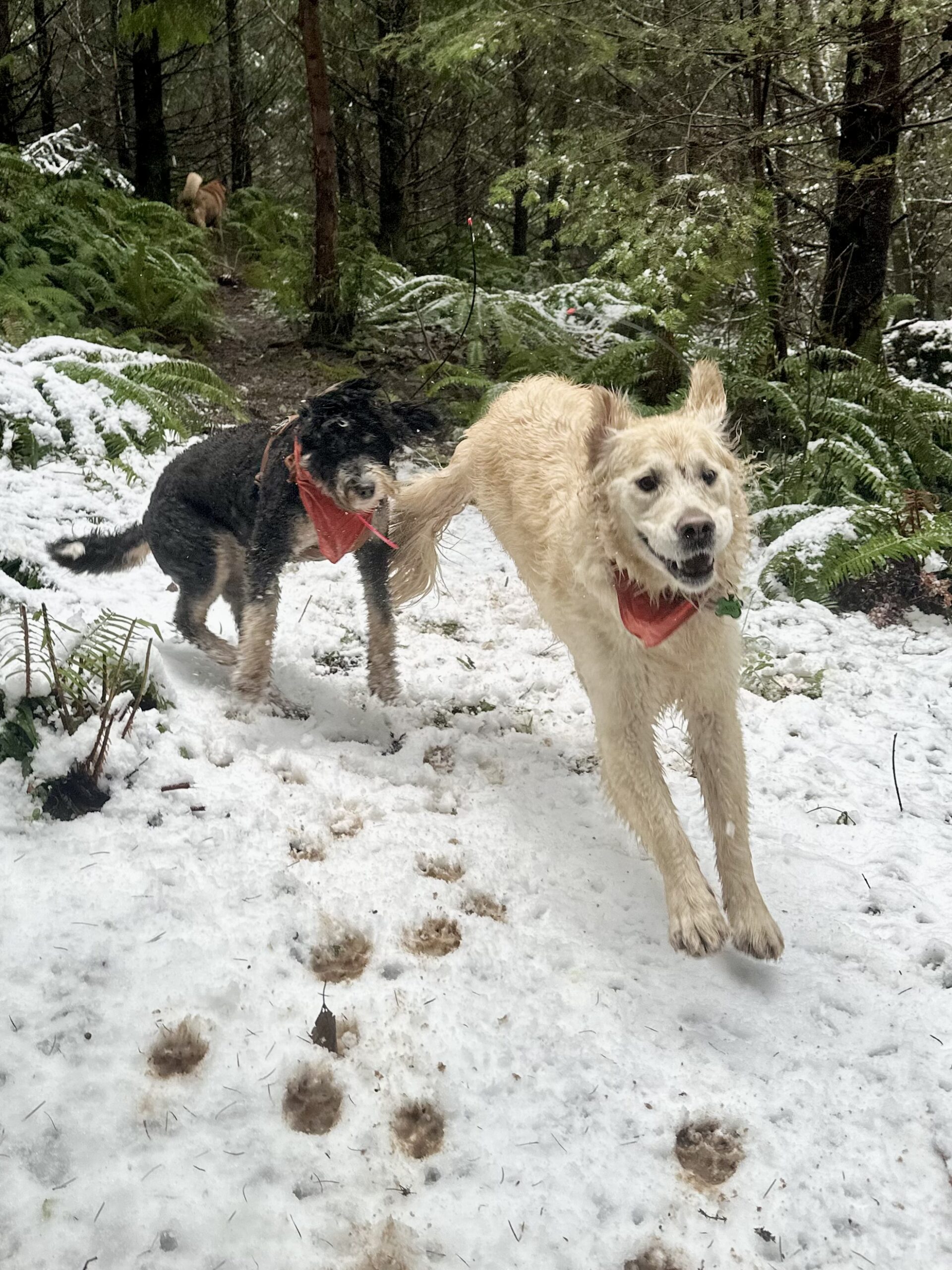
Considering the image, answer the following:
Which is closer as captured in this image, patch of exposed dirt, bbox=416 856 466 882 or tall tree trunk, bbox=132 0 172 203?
patch of exposed dirt, bbox=416 856 466 882

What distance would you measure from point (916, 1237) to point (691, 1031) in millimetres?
698

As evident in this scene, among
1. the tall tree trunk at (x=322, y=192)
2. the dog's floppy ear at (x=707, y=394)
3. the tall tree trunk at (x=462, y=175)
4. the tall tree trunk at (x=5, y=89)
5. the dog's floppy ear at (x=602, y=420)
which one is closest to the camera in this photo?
the dog's floppy ear at (x=602, y=420)

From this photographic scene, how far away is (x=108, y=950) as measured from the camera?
7.92 ft

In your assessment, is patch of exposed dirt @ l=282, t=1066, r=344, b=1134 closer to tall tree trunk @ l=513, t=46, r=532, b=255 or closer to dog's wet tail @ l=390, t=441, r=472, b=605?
dog's wet tail @ l=390, t=441, r=472, b=605

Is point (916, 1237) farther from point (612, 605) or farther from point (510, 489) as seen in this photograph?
point (510, 489)

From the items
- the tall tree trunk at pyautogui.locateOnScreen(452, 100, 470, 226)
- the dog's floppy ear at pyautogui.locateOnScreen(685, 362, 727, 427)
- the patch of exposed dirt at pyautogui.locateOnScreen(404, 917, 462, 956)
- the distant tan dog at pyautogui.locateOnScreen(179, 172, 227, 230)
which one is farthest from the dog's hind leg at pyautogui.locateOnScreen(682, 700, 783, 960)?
the distant tan dog at pyautogui.locateOnScreen(179, 172, 227, 230)

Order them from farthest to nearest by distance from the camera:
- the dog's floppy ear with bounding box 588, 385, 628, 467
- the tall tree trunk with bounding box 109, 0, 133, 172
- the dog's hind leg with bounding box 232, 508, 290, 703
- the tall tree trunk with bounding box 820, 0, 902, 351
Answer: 1. the tall tree trunk with bounding box 109, 0, 133, 172
2. the tall tree trunk with bounding box 820, 0, 902, 351
3. the dog's hind leg with bounding box 232, 508, 290, 703
4. the dog's floppy ear with bounding box 588, 385, 628, 467

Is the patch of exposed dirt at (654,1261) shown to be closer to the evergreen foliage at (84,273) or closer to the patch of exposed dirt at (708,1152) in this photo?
the patch of exposed dirt at (708,1152)

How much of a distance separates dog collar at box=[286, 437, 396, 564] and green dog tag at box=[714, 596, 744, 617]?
1.62 m

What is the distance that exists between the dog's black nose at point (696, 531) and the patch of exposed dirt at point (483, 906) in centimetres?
139

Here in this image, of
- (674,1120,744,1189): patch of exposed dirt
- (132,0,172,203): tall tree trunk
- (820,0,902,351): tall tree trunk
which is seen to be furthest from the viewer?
(132,0,172,203): tall tree trunk

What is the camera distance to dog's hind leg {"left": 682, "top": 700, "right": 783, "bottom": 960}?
2.80 meters

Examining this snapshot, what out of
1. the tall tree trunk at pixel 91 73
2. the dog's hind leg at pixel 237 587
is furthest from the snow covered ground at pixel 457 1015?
the tall tree trunk at pixel 91 73

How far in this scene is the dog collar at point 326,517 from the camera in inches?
147
